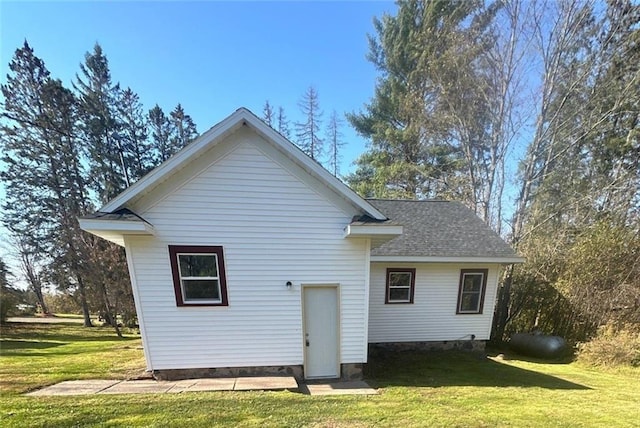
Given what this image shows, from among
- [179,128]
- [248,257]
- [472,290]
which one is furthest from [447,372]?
[179,128]

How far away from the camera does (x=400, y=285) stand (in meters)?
9.58

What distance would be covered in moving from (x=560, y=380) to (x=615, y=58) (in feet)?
45.9

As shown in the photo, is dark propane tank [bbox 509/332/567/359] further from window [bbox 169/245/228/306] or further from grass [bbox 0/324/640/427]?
window [bbox 169/245/228/306]

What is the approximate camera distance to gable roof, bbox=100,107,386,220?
589 cm

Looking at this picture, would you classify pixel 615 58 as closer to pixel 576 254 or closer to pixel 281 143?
pixel 576 254

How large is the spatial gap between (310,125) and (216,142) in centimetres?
1932

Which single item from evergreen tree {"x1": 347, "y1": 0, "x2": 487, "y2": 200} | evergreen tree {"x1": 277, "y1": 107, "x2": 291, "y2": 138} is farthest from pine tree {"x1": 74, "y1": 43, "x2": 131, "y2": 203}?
evergreen tree {"x1": 347, "y1": 0, "x2": 487, "y2": 200}

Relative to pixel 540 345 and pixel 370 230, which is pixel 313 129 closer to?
pixel 370 230

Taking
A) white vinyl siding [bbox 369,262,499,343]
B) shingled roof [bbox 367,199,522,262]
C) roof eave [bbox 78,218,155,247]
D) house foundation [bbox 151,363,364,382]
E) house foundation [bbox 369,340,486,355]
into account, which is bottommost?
house foundation [bbox 151,363,364,382]

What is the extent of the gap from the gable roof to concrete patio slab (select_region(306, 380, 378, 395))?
3739 millimetres

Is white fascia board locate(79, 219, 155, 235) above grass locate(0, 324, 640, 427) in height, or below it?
above

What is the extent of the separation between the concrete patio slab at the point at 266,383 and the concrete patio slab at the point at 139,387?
1432 millimetres

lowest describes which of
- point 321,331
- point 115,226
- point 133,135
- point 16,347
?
point 16,347

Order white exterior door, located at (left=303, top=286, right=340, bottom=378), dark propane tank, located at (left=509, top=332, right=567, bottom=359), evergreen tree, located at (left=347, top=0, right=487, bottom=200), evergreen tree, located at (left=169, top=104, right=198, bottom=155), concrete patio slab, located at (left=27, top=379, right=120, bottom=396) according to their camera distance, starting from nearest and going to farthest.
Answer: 1. concrete patio slab, located at (left=27, top=379, right=120, bottom=396)
2. white exterior door, located at (left=303, top=286, right=340, bottom=378)
3. dark propane tank, located at (left=509, top=332, right=567, bottom=359)
4. evergreen tree, located at (left=347, top=0, right=487, bottom=200)
5. evergreen tree, located at (left=169, top=104, right=198, bottom=155)
